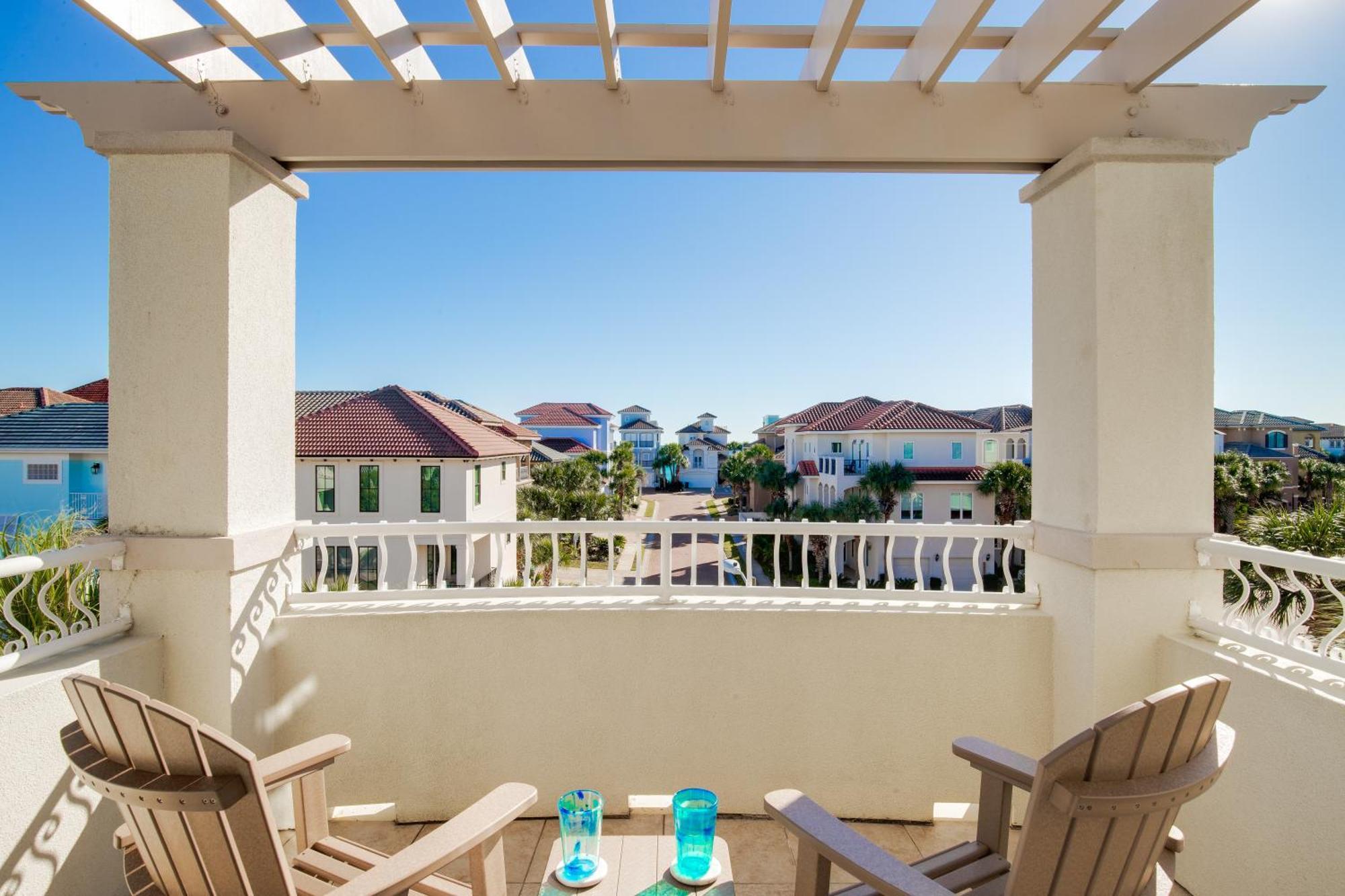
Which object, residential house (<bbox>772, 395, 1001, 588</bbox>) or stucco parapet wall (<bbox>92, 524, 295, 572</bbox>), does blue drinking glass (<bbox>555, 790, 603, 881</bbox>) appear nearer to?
stucco parapet wall (<bbox>92, 524, 295, 572</bbox>)

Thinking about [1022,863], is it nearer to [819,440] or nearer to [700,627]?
[700,627]

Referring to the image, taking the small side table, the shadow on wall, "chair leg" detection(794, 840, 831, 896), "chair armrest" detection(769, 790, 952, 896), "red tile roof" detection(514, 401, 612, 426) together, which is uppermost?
"red tile roof" detection(514, 401, 612, 426)

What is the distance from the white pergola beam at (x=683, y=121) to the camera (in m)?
2.45

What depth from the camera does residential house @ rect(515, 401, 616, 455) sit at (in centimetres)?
4078

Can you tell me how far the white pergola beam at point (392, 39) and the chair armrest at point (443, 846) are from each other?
2.33m

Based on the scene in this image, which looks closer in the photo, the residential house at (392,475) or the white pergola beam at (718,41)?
the white pergola beam at (718,41)

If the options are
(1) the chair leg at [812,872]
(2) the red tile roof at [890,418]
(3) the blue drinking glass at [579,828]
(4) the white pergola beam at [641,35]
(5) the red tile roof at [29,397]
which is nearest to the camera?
(1) the chair leg at [812,872]

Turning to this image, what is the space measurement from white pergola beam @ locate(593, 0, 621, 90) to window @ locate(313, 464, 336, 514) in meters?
12.9

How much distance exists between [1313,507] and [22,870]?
301 inches

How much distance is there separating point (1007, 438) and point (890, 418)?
3886 mm

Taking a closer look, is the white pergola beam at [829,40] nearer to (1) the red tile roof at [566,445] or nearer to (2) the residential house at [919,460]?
(2) the residential house at [919,460]

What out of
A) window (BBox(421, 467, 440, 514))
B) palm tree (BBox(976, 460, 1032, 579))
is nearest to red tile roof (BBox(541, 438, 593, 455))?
window (BBox(421, 467, 440, 514))

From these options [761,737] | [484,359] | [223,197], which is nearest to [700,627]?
[761,737]

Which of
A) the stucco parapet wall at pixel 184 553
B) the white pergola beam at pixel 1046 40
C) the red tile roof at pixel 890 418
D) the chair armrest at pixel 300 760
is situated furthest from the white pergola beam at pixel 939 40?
the red tile roof at pixel 890 418
